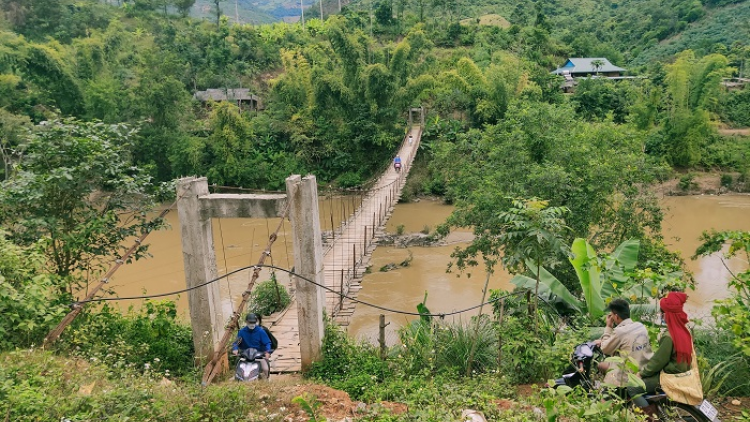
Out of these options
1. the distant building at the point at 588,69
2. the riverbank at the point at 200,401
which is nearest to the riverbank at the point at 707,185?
the distant building at the point at 588,69

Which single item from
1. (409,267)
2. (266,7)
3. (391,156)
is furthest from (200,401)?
(266,7)

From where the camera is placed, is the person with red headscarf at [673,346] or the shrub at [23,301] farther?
the shrub at [23,301]

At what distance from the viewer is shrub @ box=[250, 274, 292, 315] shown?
22.9 feet

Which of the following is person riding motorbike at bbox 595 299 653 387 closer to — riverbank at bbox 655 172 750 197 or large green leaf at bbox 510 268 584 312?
large green leaf at bbox 510 268 584 312

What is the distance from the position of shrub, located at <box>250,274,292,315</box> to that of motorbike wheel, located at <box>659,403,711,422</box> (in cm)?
516

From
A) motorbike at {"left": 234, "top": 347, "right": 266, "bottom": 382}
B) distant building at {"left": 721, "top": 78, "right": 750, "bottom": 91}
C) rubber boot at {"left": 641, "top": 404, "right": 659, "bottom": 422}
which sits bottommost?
motorbike at {"left": 234, "top": 347, "right": 266, "bottom": 382}

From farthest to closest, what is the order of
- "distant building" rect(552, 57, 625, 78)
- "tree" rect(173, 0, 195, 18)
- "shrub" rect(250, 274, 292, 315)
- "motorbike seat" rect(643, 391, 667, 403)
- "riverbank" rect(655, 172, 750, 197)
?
"tree" rect(173, 0, 195, 18) < "distant building" rect(552, 57, 625, 78) < "riverbank" rect(655, 172, 750, 197) < "shrub" rect(250, 274, 292, 315) < "motorbike seat" rect(643, 391, 667, 403)

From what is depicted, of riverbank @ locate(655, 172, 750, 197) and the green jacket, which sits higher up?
the green jacket

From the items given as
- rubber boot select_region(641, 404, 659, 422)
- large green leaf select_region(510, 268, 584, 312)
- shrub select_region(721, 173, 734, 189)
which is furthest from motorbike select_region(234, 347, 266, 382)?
shrub select_region(721, 173, 734, 189)

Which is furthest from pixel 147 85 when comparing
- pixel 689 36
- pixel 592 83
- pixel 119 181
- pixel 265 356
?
pixel 689 36

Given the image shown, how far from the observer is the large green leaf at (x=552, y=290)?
4414mm

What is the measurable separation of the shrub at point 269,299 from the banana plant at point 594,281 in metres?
3.54

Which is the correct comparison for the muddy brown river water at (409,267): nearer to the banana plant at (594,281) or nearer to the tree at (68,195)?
the tree at (68,195)

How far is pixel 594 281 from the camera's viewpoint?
389 cm
